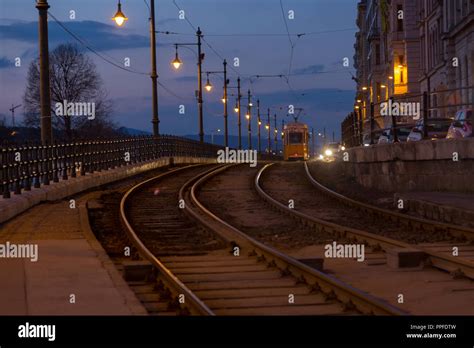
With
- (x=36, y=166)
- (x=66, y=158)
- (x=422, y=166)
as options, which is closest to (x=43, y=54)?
(x=36, y=166)

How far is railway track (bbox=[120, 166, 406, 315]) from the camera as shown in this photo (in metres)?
9.59

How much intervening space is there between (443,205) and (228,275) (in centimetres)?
730

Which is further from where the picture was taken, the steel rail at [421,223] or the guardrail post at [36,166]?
the guardrail post at [36,166]

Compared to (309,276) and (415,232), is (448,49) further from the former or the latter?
(309,276)

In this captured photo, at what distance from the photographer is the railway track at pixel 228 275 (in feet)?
31.5

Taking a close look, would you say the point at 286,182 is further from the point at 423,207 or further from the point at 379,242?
the point at 379,242

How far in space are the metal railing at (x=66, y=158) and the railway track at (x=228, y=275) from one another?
9.37 feet

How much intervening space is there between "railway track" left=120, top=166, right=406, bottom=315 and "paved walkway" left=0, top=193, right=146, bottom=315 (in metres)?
0.70

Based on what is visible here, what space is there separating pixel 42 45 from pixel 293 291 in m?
14.5

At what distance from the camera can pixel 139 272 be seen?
1202 cm

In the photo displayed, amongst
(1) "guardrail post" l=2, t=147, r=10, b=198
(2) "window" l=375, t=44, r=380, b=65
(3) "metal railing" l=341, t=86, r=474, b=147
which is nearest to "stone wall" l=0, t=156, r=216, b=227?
(1) "guardrail post" l=2, t=147, r=10, b=198

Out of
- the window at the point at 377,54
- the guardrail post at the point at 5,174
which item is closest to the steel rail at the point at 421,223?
the guardrail post at the point at 5,174

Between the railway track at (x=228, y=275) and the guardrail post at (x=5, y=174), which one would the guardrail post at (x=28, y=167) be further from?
the railway track at (x=228, y=275)
